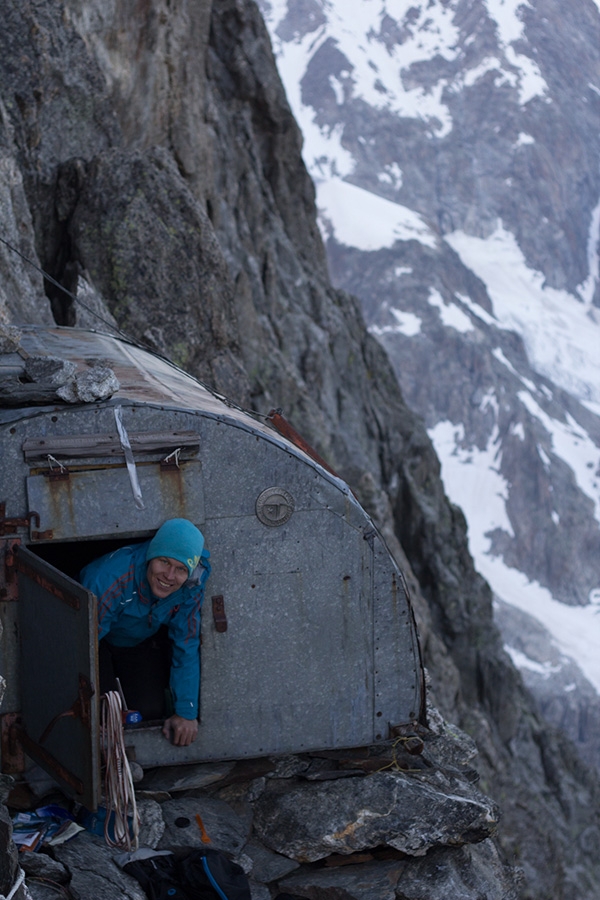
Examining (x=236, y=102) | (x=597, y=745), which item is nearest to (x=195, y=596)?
(x=236, y=102)

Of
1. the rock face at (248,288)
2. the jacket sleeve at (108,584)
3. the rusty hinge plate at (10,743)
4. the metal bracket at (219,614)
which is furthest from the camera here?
the rock face at (248,288)

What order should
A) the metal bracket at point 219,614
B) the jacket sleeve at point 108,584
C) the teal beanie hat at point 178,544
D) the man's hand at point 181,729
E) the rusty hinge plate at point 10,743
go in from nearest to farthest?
1. the teal beanie hat at point 178,544
2. the jacket sleeve at point 108,584
3. the rusty hinge plate at point 10,743
4. the man's hand at point 181,729
5. the metal bracket at point 219,614

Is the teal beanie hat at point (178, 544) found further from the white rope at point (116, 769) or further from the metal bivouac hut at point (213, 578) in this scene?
the white rope at point (116, 769)

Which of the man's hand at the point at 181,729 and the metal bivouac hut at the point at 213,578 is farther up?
the metal bivouac hut at the point at 213,578

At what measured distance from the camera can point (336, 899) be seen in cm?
642

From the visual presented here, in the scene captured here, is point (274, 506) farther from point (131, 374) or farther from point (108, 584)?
point (131, 374)

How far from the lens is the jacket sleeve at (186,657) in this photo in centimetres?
648

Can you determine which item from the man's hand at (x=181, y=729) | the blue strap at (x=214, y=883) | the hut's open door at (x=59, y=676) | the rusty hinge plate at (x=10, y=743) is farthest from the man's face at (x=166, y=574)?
the blue strap at (x=214, y=883)

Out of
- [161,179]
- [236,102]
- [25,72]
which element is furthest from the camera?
[236,102]

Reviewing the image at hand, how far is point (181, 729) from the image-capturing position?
6.61 m

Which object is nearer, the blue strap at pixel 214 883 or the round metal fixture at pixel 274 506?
the blue strap at pixel 214 883

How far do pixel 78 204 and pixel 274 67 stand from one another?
18.8m

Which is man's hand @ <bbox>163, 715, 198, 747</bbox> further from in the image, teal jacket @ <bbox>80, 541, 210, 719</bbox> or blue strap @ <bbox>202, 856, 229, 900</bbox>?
blue strap @ <bbox>202, 856, 229, 900</bbox>

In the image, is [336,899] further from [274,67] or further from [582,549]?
[582,549]
